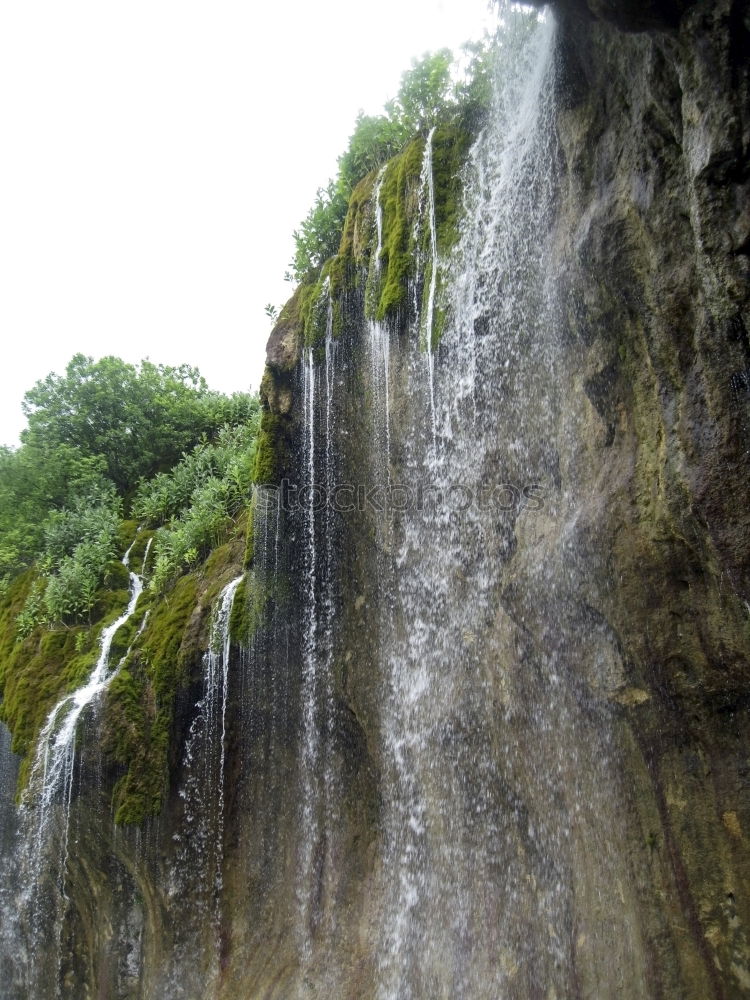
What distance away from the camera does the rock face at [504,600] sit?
4.88 metres

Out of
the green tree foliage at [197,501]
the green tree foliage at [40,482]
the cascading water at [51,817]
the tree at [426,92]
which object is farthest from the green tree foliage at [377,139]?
the cascading water at [51,817]

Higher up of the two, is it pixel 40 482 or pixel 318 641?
pixel 40 482

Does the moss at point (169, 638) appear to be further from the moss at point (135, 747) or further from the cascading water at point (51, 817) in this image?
the cascading water at point (51, 817)

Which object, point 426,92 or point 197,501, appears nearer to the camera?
point 426,92

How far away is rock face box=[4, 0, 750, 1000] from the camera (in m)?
4.88

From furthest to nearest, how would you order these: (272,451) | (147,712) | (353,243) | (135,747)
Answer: (353,243)
(272,451)
(147,712)
(135,747)

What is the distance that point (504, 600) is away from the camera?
6652 millimetres

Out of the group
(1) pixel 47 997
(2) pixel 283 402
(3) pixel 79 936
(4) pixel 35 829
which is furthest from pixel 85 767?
(2) pixel 283 402

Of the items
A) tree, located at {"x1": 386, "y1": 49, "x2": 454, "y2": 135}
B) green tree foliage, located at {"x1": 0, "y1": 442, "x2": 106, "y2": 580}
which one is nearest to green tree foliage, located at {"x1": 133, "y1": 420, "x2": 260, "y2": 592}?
green tree foliage, located at {"x1": 0, "y1": 442, "x2": 106, "y2": 580}

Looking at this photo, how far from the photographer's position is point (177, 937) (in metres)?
7.77

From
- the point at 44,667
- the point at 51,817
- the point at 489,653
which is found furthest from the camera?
the point at 44,667

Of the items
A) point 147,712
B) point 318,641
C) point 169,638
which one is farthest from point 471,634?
point 147,712

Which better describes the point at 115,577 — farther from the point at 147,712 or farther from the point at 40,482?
the point at 40,482

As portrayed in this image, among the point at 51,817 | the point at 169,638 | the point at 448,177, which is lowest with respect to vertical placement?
the point at 51,817
